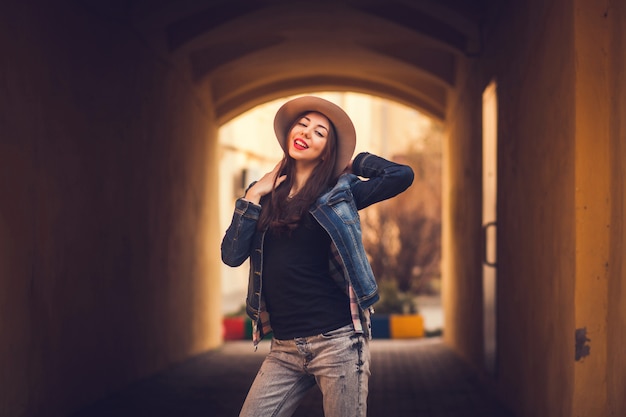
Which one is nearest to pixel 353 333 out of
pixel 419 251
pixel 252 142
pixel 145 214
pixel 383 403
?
pixel 383 403

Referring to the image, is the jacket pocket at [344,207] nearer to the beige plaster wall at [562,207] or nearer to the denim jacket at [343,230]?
the denim jacket at [343,230]

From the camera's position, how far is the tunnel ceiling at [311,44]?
9555 millimetres

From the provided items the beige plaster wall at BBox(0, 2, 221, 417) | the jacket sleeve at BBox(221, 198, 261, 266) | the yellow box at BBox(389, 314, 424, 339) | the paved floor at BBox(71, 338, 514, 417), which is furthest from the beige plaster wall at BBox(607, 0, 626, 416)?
the yellow box at BBox(389, 314, 424, 339)

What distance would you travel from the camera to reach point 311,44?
12250mm

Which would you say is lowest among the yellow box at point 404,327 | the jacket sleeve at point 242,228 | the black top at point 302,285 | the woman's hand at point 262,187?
the yellow box at point 404,327

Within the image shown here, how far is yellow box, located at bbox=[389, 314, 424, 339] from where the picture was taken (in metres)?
16.2

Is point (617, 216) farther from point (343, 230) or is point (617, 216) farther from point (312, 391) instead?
point (312, 391)

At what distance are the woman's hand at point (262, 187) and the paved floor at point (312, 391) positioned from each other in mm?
3626

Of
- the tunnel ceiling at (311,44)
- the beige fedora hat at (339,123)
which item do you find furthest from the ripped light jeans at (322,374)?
the tunnel ceiling at (311,44)

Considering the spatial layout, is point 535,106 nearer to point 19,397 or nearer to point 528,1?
point 528,1

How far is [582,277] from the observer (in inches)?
194

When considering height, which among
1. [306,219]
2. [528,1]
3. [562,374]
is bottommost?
[562,374]

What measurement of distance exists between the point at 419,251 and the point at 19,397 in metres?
17.1

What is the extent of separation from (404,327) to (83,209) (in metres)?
9.90
